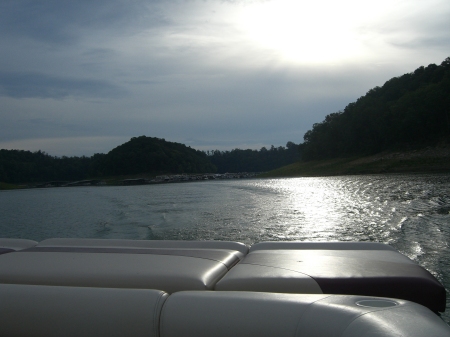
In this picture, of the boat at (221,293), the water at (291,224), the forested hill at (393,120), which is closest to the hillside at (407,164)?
the forested hill at (393,120)

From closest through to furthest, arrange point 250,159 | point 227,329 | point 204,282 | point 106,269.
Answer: point 227,329, point 204,282, point 106,269, point 250,159

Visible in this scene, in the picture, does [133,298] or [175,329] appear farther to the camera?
[133,298]

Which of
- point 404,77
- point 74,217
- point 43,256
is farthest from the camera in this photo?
point 404,77

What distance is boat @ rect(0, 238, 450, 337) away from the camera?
2389 millimetres

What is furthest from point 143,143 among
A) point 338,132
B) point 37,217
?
point 37,217

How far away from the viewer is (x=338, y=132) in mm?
77688

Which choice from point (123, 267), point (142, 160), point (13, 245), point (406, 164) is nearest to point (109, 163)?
point (142, 160)

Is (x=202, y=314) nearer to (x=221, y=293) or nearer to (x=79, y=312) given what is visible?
(x=221, y=293)

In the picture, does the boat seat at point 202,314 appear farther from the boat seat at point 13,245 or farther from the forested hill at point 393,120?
the forested hill at point 393,120

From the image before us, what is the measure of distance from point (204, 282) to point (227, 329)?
0.78m

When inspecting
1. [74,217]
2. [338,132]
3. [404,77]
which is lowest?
[74,217]

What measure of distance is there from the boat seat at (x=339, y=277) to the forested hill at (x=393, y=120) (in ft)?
170

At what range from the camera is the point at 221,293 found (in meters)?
2.83

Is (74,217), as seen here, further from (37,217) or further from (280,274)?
(280,274)
